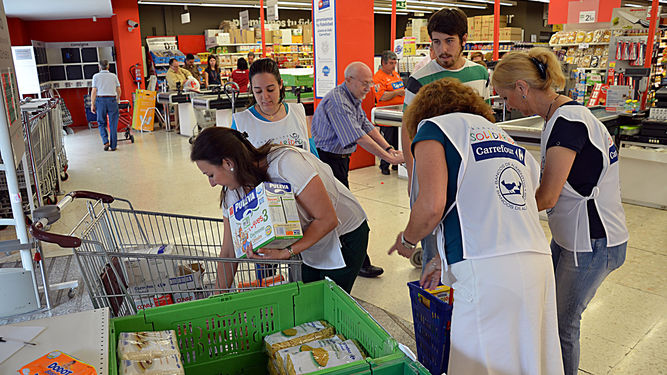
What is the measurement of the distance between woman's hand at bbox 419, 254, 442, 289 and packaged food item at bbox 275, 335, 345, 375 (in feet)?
1.66

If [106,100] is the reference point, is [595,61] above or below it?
above

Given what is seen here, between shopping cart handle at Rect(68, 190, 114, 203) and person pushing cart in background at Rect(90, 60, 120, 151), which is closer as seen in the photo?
shopping cart handle at Rect(68, 190, 114, 203)

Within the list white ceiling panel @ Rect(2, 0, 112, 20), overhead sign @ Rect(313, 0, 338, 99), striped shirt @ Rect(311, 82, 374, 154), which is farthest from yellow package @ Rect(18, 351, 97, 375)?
white ceiling panel @ Rect(2, 0, 112, 20)

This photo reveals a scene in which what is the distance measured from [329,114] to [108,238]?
1992 millimetres

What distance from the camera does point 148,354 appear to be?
4.73 ft

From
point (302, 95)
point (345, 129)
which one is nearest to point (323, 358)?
point (345, 129)

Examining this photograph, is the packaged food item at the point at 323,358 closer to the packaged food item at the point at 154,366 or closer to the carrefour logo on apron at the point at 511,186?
the packaged food item at the point at 154,366

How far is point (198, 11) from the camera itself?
1723cm

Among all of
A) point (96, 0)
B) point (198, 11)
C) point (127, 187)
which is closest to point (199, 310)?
point (127, 187)

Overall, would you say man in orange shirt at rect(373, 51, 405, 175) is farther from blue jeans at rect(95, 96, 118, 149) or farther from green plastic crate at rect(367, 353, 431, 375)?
green plastic crate at rect(367, 353, 431, 375)

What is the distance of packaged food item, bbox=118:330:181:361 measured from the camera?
1426 mm

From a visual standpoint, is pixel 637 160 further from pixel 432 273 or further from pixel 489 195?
pixel 489 195

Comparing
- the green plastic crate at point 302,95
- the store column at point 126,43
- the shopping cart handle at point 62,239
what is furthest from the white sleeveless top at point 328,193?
the store column at point 126,43

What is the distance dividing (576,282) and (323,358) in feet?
3.71
